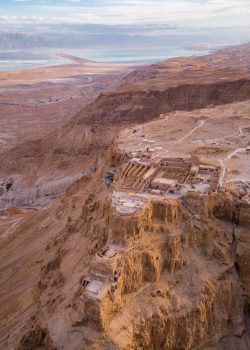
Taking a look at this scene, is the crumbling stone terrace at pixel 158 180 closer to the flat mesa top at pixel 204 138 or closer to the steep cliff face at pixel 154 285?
the steep cliff face at pixel 154 285

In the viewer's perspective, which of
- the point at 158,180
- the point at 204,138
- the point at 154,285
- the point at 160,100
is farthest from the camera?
the point at 160,100

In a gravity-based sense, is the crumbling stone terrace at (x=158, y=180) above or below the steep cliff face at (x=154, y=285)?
above

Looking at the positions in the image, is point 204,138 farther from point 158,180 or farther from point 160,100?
point 160,100

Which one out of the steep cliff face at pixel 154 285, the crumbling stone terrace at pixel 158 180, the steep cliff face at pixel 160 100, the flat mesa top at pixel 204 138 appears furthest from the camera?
the steep cliff face at pixel 160 100

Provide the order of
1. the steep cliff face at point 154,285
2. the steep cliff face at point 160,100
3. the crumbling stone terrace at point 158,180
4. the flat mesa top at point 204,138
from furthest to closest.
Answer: the steep cliff face at point 160,100 < the flat mesa top at point 204,138 < the crumbling stone terrace at point 158,180 < the steep cliff face at point 154,285

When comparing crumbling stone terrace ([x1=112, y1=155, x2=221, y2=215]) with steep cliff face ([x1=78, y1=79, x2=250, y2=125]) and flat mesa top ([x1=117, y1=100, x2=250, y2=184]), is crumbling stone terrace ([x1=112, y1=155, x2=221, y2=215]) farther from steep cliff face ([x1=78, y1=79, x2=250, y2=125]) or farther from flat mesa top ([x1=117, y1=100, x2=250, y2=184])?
steep cliff face ([x1=78, y1=79, x2=250, y2=125])

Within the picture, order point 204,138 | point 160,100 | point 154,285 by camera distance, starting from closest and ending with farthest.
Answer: point 154,285
point 204,138
point 160,100

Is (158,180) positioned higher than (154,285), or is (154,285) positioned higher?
(158,180)

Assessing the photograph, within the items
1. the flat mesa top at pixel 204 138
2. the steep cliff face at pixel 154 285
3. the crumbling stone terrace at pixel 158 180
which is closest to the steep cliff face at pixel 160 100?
Answer: the flat mesa top at pixel 204 138

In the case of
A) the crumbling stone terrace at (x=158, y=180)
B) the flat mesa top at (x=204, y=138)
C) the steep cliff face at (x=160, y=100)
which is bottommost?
the steep cliff face at (x=160, y=100)

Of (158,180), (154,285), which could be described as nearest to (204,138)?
(158,180)

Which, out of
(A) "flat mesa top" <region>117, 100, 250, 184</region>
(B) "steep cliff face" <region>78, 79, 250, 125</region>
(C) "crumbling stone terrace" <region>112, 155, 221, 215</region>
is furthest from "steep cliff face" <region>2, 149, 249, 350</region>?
(B) "steep cliff face" <region>78, 79, 250, 125</region>
